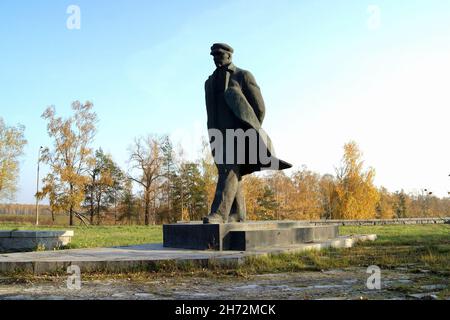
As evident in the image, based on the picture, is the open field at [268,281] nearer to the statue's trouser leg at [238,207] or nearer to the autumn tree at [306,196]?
the statue's trouser leg at [238,207]

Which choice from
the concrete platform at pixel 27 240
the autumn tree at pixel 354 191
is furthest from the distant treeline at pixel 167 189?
the concrete platform at pixel 27 240

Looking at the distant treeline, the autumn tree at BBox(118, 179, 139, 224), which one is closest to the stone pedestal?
the distant treeline

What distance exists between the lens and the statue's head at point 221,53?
333 inches

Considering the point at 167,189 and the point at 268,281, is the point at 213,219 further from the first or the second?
the point at 167,189

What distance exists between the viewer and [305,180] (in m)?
55.0

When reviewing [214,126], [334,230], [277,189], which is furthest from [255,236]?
[277,189]

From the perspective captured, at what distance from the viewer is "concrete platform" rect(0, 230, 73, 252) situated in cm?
998

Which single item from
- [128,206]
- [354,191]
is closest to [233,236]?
[354,191]

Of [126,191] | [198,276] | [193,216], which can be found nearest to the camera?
[198,276]

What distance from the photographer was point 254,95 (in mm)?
8734
